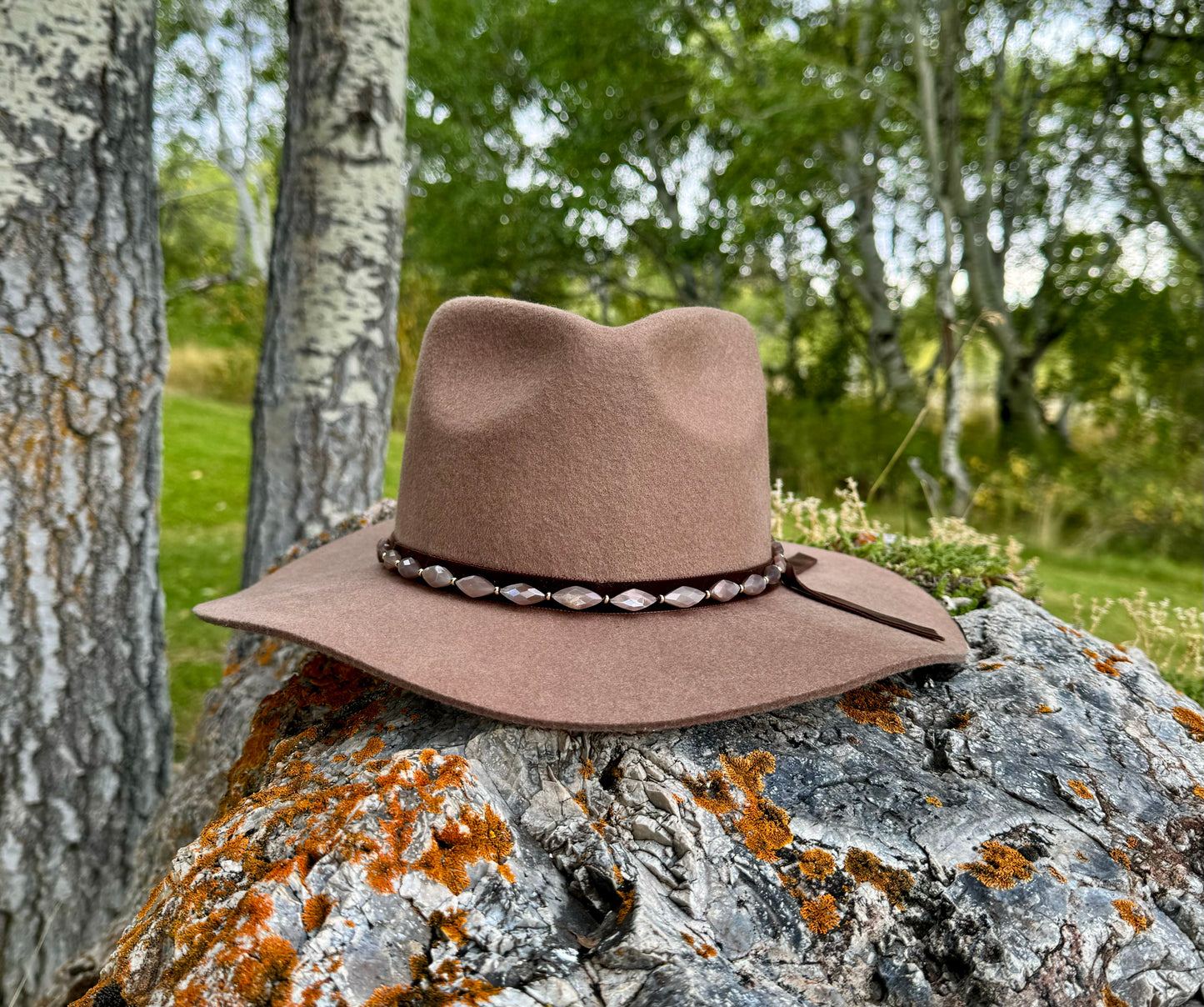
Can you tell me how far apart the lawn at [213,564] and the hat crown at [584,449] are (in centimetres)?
231

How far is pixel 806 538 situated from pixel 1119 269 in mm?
14609

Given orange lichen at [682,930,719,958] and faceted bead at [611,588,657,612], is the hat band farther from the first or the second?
orange lichen at [682,930,719,958]

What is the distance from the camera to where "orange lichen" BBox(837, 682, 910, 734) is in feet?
5.85

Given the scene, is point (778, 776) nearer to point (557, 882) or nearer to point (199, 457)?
point (557, 882)

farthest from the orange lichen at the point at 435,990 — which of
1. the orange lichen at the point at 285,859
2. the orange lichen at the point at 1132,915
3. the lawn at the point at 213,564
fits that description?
the lawn at the point at 213,564

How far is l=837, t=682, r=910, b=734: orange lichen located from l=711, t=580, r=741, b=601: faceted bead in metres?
0.36

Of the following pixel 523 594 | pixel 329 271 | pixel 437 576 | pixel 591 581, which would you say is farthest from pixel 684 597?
pixel 329 271

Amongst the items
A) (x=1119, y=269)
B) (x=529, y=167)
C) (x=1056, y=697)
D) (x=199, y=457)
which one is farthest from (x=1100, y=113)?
(x=199, y=457)

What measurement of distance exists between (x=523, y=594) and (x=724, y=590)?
0.50m

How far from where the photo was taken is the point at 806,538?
3428 mm

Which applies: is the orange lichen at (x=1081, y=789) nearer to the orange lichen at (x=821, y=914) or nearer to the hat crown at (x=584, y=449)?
the orange lichen at (x=821, y=914)

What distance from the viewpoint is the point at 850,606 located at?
1.91 meters

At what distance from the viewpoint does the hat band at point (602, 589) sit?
175cm

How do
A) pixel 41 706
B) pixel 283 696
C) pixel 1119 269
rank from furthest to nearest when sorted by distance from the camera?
pixel 1119 269
pixel 41 706
pixel 283 696
